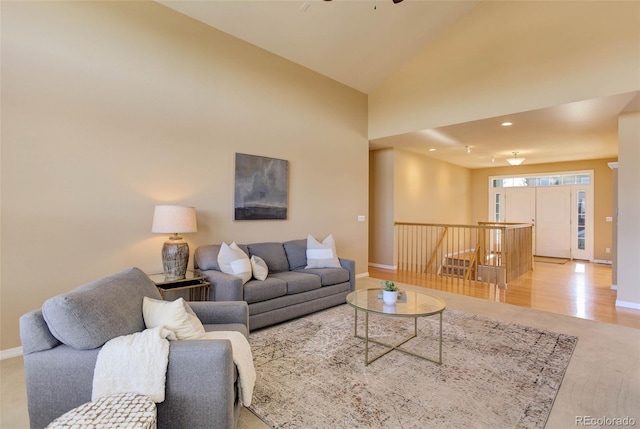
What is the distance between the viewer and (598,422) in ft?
6.25

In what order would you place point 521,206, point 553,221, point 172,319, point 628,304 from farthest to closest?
point 521,206
point 553,221
point 628,304
point 172,319

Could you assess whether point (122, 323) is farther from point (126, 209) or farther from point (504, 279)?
point (504, 279)

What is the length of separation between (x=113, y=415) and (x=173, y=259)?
84.8 inches

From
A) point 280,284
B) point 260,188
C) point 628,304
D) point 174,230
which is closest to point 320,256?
point 280,284

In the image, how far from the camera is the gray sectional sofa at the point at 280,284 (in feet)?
10.7

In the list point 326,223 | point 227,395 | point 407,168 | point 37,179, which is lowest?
point 227,395

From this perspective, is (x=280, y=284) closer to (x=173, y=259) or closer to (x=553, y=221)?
(x=173, y=259)

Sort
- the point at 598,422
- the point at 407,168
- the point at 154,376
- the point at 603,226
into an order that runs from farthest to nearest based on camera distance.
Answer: the point at 603,226, the point at 407,168, the point at 598,422, the point at 154,376

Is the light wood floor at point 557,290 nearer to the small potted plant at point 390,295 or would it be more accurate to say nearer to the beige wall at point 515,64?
the small potted plant at point 390,295

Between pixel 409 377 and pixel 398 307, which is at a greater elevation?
pixel 398 307

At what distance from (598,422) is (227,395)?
2156mm

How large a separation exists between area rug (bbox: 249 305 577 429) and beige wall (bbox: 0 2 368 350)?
1.76m

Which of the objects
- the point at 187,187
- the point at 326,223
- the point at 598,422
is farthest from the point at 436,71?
the point at 598,422

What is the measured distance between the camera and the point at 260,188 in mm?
4445
